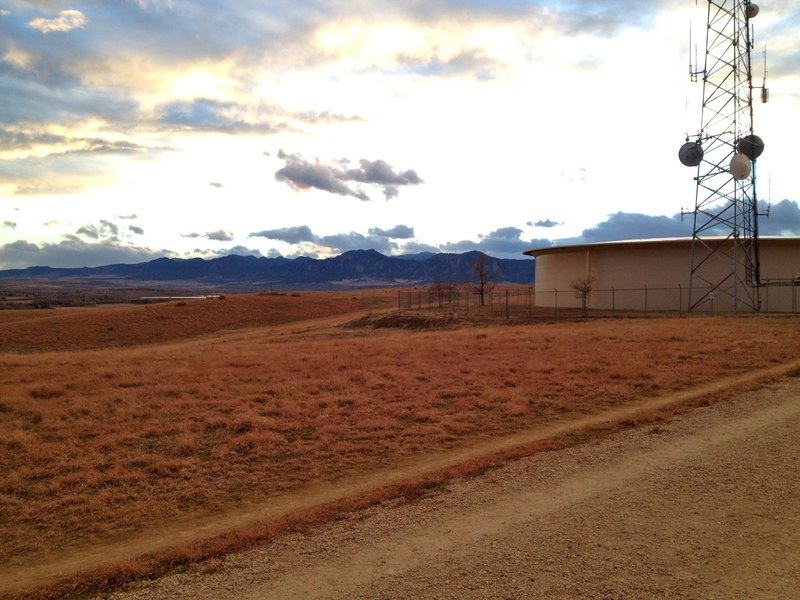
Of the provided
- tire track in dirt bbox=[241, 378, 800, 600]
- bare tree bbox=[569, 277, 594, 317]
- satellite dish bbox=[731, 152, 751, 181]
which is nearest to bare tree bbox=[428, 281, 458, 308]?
bare tree bbox=[569, 277, 594, 317]

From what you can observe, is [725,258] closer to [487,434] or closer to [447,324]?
[447,324]

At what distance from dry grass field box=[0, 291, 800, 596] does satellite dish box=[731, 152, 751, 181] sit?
1390 centimetres

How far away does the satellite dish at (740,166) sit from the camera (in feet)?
126

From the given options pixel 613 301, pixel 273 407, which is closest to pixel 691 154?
pixel 613 301

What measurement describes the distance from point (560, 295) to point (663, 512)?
48.6 metres

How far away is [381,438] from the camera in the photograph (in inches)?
460

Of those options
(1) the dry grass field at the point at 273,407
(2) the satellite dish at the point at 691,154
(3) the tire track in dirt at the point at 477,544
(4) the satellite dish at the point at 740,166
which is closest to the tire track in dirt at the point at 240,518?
(1) the dry grass field at the point at 273,407

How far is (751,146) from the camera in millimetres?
40406

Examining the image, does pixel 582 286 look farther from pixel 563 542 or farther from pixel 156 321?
pixel 563 542

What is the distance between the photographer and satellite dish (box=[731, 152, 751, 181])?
3847 cm

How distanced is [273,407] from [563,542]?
9179mm

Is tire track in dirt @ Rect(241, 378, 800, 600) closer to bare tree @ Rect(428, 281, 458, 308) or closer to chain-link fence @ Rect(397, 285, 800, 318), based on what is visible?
chain-link fence @ Rect(397, 285, 800, 318)

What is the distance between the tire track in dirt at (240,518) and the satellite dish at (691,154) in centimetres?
3392

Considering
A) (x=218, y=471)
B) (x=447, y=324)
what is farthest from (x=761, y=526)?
(x=447, y=324)
